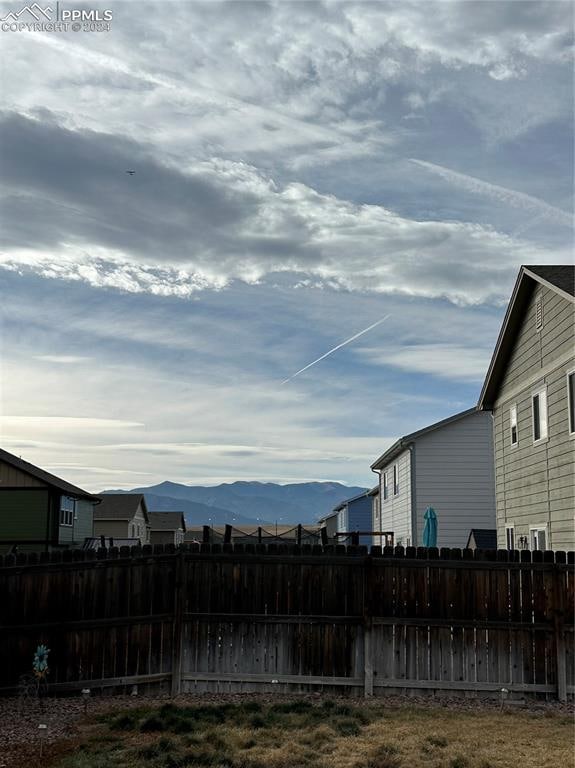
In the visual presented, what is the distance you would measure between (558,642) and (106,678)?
241 inches

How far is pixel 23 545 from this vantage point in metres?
32.6

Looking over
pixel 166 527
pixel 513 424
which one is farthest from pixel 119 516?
pixel 513 424

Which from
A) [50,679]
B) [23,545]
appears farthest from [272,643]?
[23,545]

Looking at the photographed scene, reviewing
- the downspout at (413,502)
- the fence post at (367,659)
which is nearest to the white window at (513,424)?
the downspout at (413,502)

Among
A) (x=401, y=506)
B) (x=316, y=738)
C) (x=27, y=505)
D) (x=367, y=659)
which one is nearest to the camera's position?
(x=316, y=738)

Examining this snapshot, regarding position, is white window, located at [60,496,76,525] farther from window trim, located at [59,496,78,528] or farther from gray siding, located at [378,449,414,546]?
gray siding, located at [378,449,414,546]

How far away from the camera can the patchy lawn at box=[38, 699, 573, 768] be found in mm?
7363

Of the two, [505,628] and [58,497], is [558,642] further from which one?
[58,497]

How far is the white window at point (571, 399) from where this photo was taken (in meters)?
14.1

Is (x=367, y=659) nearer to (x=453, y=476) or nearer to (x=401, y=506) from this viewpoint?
(x=453, y=476)

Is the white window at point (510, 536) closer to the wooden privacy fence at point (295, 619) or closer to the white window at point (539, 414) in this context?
the white window at point (539, 414)

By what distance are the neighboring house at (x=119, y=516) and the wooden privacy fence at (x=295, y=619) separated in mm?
45357

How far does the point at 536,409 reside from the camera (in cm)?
1667

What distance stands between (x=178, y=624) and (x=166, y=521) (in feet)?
214
